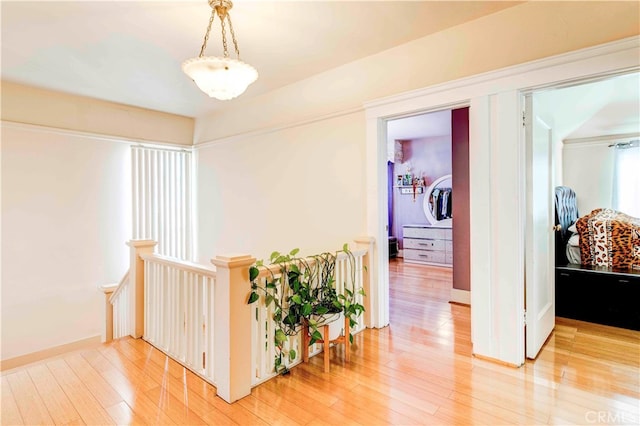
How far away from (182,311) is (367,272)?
1558 millimetres

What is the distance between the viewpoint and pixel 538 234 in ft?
8.04

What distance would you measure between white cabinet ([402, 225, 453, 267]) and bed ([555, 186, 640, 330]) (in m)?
2.33

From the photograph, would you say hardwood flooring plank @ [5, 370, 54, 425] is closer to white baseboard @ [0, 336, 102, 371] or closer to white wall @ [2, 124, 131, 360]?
white wall @ [2, 124, 131, 360]

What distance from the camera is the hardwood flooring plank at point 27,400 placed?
173 cm

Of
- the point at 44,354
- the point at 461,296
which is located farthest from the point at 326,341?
the point at 44,354

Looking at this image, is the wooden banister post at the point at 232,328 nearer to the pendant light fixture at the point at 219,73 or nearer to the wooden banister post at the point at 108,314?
the pendant light fixture at the point at 219,73

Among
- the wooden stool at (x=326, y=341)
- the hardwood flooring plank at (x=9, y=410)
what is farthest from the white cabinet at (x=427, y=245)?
the hardwood flooring plank at (x=9, y=410)

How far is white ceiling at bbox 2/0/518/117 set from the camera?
2.21m

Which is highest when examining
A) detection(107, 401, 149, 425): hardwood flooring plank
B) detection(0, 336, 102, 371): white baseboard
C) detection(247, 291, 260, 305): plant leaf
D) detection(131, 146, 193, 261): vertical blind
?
detection(131, 146, 193, 261): vertical blind

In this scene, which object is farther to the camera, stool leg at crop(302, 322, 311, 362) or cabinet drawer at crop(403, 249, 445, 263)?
cabinet drawer at crop(403, 249, 445, 263)

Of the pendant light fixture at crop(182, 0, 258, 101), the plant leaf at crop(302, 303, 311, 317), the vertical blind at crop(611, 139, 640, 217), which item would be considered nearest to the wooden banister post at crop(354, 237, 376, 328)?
the plant leaf at crop(302, 303, 311, 317)

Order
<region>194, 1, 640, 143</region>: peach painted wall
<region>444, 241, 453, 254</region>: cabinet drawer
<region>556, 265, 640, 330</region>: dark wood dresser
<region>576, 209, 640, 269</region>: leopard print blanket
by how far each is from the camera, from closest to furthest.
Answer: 1. <region>194, 1, 640, 143</region>: peach painted wall
2. <region>556, 265, 640, 330</region>: dark wood dresser
3. <region>576, 209, 640, 269</region>: leopard print blanket
4. <region>444, 241, 453, 254</region>: cabinet drawer

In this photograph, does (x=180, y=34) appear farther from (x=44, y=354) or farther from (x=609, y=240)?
(x=609, y=240)

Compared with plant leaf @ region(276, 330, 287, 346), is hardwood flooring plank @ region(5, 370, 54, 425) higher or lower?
lower
